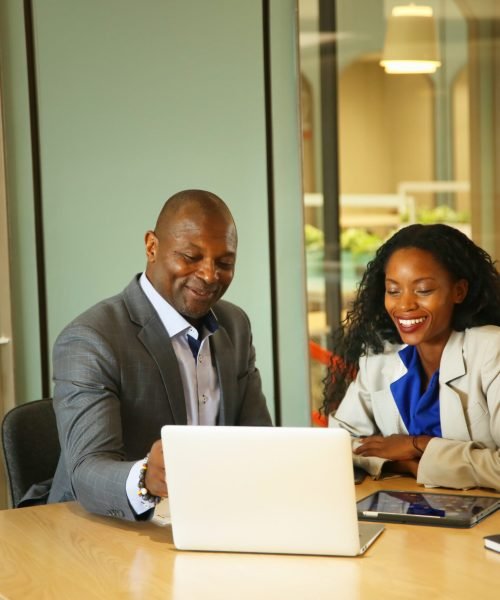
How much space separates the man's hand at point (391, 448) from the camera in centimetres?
277

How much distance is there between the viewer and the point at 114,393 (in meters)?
2.65

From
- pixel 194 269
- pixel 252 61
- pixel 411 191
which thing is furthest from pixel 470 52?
pixel 194 269

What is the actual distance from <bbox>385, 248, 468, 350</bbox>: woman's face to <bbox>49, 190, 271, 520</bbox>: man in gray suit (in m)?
0.48

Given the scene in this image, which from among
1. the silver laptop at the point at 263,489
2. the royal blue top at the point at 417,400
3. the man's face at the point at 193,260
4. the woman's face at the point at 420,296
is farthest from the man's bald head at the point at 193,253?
the silver laptop at the point at 263,489

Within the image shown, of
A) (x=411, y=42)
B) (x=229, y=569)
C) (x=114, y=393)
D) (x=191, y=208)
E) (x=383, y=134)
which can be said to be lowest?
(x=229, y=569)

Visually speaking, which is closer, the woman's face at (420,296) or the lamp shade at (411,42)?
the woman's face at (420,296)

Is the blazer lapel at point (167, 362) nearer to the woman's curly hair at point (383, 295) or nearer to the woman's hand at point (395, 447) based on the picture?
the woman's hand at point (395, 447)

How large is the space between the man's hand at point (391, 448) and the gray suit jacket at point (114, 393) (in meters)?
0.37

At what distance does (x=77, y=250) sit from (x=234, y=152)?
2.70ft

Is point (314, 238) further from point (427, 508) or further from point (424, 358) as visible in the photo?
point (427, 508)

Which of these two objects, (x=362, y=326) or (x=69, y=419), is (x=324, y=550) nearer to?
(x=69, y=419)

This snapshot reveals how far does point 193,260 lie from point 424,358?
2.38 ft

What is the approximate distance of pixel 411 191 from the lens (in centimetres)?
469

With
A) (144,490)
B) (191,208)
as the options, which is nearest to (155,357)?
(191,208)
